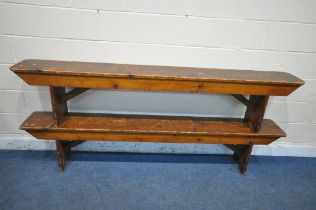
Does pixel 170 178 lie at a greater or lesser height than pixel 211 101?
lesser

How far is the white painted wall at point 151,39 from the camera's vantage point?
160cm

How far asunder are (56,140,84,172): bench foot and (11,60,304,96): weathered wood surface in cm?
59

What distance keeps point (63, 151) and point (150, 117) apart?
0.79 m

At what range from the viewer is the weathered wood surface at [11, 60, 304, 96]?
140 cm

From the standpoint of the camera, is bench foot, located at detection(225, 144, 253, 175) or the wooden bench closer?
the wooden bench

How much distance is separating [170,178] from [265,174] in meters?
0.87

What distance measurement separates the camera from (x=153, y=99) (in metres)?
1.91

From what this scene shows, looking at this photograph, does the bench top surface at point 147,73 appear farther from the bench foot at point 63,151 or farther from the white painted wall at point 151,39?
the bench foot at point 63,151

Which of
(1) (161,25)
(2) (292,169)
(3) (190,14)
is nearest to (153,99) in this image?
(1) (161,25)

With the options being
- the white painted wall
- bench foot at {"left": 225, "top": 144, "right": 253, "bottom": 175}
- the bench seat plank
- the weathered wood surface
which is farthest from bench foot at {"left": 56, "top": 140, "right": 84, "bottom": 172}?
bench foot at {"left": 225, "top": 144, "right": 253, "bottom": 175}

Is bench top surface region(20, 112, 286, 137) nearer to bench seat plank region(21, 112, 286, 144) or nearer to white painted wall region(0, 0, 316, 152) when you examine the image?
bench seat plank region(21, 112, 286, 144)

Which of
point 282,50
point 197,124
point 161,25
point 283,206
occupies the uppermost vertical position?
point 161,25

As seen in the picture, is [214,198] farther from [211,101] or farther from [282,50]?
[282,50]

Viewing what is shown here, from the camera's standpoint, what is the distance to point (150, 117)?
185 cm
